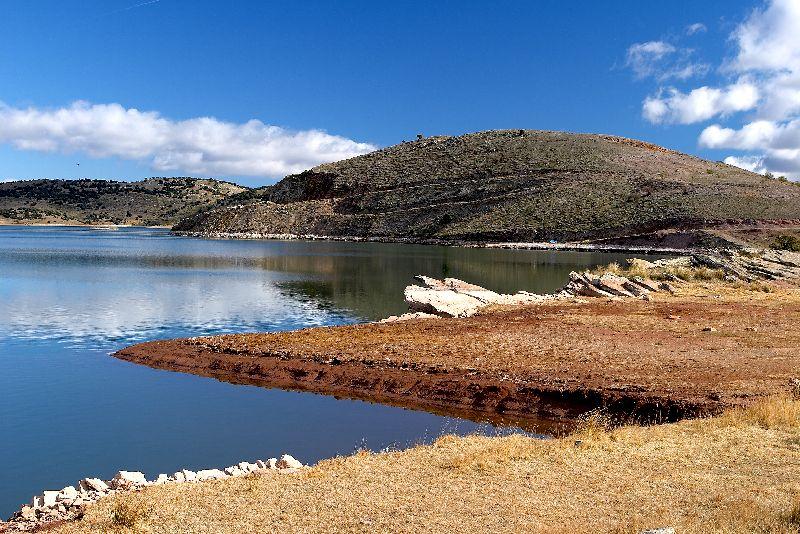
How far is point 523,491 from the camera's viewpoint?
9234mm

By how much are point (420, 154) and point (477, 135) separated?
54.8 feet

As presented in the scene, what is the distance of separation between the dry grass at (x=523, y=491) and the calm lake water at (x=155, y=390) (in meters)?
3.89

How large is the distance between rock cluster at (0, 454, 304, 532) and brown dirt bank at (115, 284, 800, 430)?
7.41 m

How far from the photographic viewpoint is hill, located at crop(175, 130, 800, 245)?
102 m

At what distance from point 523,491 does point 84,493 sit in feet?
21.3

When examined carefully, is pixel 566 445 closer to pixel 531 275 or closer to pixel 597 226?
pixel 531 275

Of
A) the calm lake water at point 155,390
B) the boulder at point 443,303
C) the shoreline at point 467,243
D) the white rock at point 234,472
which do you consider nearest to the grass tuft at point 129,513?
the white rock at point 234,472

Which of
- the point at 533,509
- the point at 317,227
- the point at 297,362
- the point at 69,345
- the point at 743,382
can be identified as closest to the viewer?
the point at 533,509

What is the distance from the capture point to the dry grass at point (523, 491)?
26.3 ft

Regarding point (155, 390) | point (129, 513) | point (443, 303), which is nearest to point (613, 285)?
point (443, 303)

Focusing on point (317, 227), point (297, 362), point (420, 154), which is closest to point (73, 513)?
point (297, 362)

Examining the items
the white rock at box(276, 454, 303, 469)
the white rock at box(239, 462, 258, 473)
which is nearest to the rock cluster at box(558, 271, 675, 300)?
the white rock at box(276, 454, 303, 469)

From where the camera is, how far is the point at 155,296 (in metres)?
39.0

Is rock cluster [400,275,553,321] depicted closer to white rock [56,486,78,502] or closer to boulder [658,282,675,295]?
boulder [658,282,675,295]
